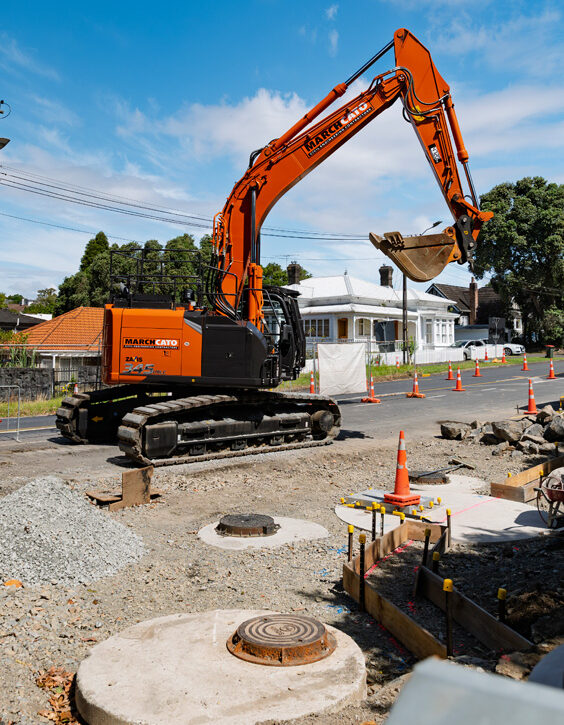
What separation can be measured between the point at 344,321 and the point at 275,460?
32839 millimetres

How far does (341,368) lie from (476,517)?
1296 cm

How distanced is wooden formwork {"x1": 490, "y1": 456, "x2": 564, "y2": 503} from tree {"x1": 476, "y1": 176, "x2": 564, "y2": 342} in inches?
1848

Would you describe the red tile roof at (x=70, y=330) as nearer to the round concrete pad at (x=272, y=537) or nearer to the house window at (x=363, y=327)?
the house window at (x=363, y=327)

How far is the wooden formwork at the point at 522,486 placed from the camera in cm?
913

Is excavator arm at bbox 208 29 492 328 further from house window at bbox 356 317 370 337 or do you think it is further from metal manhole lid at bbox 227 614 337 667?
house window at bbox 356 317 370 337

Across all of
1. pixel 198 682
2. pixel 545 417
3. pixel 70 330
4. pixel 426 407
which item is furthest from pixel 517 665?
pixel 70 330

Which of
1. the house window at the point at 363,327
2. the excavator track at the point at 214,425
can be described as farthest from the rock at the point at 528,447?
the house window at the point at 363,327

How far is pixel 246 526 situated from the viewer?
25.0 ft

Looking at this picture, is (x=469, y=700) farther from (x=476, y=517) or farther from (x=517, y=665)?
(x=476, y=517)

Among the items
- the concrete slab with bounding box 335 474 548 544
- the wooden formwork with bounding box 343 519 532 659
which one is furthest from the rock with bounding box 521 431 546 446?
the wooden formwork with bounding box 343 519 532 659

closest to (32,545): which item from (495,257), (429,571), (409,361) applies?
(429,571)

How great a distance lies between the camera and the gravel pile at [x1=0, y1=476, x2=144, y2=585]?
6.03 metres

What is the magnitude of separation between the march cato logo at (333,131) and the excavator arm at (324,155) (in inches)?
0.8

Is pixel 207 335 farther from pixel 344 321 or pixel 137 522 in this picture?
pixel 344 321
